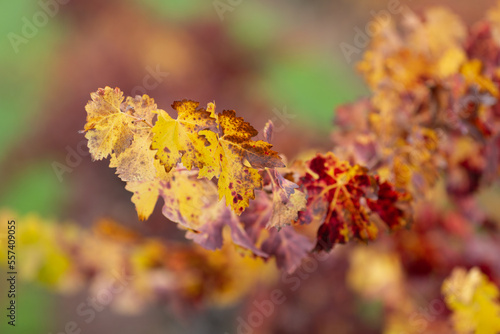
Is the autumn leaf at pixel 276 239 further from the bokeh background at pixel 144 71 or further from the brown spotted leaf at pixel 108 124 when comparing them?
the bokeh background at pixel 144 71

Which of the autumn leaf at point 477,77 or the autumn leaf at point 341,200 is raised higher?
the autumn leaf at point 477,77

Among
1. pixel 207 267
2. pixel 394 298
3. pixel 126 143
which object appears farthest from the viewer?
pixel 394 298

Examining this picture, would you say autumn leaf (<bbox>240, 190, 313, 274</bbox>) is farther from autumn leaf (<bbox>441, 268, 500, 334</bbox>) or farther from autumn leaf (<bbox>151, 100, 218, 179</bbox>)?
autumn leaf (<bbox>441, 268, 500, 334</bbox>)

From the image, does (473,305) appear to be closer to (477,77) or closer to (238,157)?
(477,77)

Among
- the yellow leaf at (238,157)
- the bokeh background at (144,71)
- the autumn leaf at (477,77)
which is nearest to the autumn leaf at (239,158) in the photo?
the yellow leaf at (238,157)

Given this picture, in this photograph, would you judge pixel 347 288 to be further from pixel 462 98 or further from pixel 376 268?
pixel 462 98

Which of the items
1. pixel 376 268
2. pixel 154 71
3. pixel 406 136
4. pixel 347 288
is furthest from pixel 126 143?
pixel 154 71

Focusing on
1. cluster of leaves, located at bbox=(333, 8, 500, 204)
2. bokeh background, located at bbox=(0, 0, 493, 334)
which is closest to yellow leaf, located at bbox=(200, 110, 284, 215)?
cluster of leaves, located at bbox=(333, 8, 500, 204)
